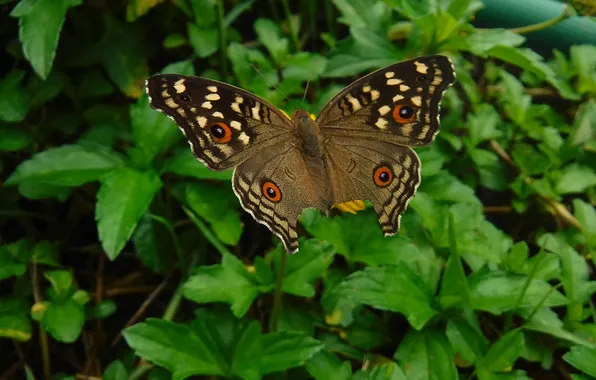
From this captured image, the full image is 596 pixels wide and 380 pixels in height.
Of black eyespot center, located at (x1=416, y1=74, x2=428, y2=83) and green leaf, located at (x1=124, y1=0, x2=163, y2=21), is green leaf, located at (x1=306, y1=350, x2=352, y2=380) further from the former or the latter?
green leaf, located at (x1=124, y1=0, x2=163, y2=21)

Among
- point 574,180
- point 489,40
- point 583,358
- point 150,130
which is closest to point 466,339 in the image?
point 583,358

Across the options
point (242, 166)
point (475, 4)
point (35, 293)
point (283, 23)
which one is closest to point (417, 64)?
point (242, 166)

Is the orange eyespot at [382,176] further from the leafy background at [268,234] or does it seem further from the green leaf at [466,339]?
the green leaf at [466,339]

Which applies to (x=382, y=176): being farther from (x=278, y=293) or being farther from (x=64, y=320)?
(x=64, y=320)

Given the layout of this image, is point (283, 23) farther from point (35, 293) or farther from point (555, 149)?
point (35, 293)

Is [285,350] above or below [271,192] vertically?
below

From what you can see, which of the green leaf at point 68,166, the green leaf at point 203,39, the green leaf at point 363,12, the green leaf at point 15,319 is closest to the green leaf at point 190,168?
the green leaf at point 68,166

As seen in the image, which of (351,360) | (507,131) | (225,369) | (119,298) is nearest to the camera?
(225,369)
